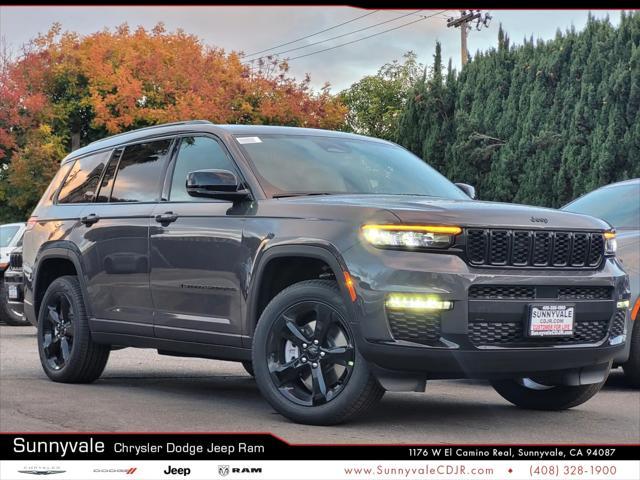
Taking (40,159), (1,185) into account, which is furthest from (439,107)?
(1,185)

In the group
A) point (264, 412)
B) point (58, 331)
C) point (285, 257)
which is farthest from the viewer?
point (58, 331)

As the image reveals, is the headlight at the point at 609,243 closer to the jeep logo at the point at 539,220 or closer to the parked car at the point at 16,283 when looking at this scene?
the jeep logo at the point at 539,220

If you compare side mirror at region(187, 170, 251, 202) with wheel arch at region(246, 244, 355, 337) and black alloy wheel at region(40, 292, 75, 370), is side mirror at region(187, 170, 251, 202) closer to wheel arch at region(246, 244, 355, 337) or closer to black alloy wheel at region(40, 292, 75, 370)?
wheel arch at region(246, 244, 355, 337)

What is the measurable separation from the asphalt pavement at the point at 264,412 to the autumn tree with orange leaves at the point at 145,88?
1035 inches

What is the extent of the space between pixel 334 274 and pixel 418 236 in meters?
0.66

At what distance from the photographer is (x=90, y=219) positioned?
8.91 m

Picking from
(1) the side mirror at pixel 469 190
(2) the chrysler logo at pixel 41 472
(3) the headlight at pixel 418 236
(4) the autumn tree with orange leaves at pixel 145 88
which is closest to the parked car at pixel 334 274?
(3) the headlight at pixel 418 236

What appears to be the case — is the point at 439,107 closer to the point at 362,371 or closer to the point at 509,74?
the point at 509,74

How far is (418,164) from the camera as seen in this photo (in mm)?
8406

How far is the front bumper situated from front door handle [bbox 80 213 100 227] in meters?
3.17

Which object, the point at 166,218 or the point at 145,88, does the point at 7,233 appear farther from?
the point at 145,88

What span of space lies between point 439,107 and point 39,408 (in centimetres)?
2493

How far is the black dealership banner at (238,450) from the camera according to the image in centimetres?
499

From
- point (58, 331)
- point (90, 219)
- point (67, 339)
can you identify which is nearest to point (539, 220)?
point (90, 219)
